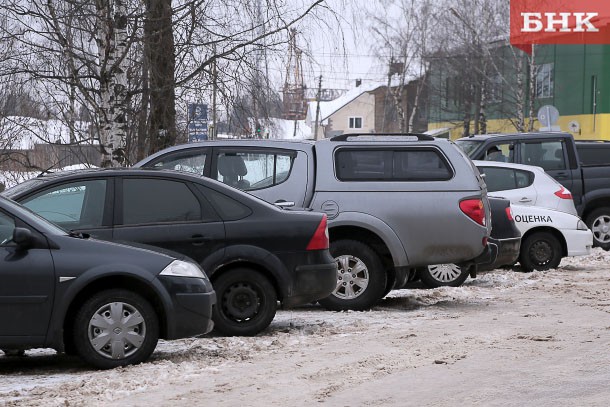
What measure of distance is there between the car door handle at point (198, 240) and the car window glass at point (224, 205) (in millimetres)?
257

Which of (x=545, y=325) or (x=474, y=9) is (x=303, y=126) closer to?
(x=474, y=9)

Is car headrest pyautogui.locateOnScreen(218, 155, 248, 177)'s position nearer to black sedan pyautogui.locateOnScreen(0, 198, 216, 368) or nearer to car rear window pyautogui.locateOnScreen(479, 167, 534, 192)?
black sedan pyautogui.locateOnScreen(0, 198, 216, 368)

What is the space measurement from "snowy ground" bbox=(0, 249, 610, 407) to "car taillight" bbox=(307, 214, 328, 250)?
0.78m

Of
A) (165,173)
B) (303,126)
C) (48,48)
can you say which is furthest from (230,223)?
(303,126)

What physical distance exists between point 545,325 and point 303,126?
10689 cm

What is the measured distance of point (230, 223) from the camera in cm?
1005

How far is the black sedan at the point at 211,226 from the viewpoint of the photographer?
9.88m

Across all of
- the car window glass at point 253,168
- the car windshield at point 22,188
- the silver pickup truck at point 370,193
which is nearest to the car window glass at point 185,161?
the silver pickup truck at point 370,193

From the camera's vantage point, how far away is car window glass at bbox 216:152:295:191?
39.8 feet

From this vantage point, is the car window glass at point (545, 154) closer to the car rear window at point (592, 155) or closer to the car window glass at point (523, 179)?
the car rear window at point (592, 155)

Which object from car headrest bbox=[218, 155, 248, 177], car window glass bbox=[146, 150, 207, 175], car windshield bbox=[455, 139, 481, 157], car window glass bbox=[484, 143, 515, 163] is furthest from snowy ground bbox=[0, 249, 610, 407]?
car windshield bbox=[455, 139, 481, 157]

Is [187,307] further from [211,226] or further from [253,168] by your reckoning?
[253,168]

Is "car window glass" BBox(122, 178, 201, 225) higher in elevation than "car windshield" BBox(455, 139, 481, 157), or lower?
lower

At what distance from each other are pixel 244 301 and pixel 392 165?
291cm
